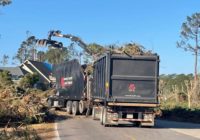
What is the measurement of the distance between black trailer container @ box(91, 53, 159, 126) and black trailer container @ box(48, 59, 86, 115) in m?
7.75

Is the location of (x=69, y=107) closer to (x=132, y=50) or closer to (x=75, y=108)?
(x=75, y=108)

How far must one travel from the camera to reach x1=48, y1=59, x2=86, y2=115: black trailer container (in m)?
33.5

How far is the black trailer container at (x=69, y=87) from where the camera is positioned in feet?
110

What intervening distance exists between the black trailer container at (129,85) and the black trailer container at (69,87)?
7.75 m

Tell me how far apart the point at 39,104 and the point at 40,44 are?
13.5m

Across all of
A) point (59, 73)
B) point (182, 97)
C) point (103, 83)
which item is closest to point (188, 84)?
point (182, 97)

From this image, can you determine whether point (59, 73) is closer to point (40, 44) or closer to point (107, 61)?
point (40, 44)

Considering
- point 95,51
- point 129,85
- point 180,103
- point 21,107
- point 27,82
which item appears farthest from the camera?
point 180,103

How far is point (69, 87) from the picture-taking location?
120ft

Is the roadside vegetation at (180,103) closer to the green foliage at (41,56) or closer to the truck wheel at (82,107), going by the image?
the truck wheel at (82,107)

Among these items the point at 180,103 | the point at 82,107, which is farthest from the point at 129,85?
the point at 180,103

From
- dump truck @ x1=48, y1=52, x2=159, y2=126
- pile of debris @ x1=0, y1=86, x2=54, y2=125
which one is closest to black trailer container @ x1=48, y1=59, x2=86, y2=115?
pile of debris @ x1=0, y1=86, x2=54, y2=125

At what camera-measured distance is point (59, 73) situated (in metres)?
40.3

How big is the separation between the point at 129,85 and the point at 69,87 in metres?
12.4
